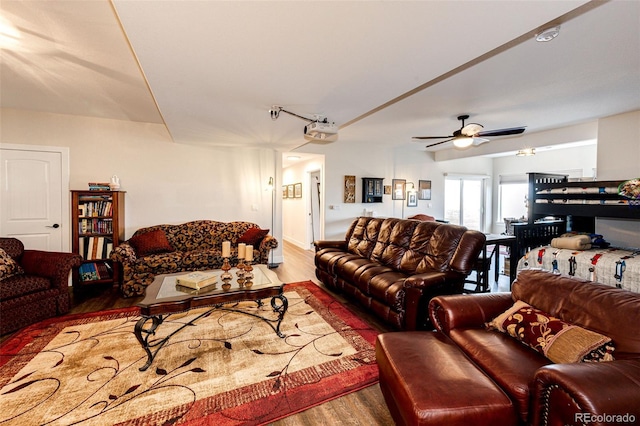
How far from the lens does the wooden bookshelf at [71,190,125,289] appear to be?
406cm

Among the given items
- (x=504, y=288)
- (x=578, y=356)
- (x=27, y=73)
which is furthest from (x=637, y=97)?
(x=27, y=73)

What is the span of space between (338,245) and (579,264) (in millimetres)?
2797

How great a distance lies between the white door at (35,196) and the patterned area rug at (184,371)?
6.07 feet

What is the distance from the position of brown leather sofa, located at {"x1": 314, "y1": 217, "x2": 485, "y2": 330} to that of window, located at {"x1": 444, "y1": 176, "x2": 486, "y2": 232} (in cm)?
486

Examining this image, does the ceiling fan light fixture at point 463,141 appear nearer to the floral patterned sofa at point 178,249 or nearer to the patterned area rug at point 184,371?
the patterned area rug at point 184,371

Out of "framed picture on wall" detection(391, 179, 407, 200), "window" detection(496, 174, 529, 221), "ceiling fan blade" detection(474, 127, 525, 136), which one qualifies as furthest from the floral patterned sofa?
"window" detection(496, 174, 529, 221)

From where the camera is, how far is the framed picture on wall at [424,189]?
7.39 m

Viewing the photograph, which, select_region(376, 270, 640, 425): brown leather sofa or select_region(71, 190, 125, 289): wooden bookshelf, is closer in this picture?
select_region(376, 270, 640, 425): brown leather sofa

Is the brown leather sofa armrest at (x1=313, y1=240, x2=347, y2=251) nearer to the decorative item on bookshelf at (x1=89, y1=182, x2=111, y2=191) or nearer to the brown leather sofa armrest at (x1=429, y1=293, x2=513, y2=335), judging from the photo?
the brown leather sofa armrest at (x1=429, y1=293, x2=513, y2=335)

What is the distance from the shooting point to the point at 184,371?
2156mm

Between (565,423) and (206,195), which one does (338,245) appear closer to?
(206,195)

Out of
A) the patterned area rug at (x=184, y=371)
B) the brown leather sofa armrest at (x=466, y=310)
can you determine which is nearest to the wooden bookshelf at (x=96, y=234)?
the patterned area rug at (x=184, y=371)

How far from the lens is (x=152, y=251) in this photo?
413cm

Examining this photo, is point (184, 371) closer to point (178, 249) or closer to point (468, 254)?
point (468, 254)
